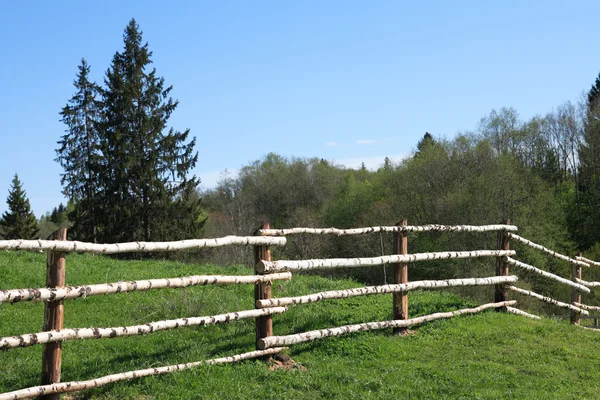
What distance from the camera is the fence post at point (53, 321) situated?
214 inches

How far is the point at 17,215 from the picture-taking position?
49781mm

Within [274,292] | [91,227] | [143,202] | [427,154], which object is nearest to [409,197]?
[427,154]

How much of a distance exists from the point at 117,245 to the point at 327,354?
2927 millimetres

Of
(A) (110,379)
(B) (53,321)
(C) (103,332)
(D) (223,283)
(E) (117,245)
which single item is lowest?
(A) (110,379)

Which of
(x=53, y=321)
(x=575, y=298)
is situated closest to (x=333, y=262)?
(x=53, y=321)

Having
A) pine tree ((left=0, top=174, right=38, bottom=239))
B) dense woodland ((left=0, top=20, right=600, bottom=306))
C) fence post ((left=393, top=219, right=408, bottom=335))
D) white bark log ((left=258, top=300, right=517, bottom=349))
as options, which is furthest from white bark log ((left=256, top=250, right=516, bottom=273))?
pine tree ((left=0, top=174, right=38, bottom=239))

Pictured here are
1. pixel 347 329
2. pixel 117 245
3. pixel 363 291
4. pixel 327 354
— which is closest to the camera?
pixel 117 245

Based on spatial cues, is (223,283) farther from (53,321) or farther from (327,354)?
(53,321)

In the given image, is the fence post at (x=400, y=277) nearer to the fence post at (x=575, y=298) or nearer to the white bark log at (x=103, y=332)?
the white bark log at (x=103, y=332)

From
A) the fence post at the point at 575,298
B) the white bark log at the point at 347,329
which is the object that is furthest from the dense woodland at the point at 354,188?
the white bark log at the point at 347,329

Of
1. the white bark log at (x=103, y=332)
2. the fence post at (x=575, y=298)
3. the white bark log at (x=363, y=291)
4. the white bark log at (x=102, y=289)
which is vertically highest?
the white bark log at (x=102, y=289)

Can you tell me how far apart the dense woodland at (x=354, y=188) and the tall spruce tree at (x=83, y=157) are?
6 cm

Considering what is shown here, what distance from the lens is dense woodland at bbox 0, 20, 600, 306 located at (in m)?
34.8

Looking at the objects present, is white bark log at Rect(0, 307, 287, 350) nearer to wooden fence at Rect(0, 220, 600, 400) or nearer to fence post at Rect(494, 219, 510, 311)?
wooden fence at Rect(0, 220, 600, 400)
